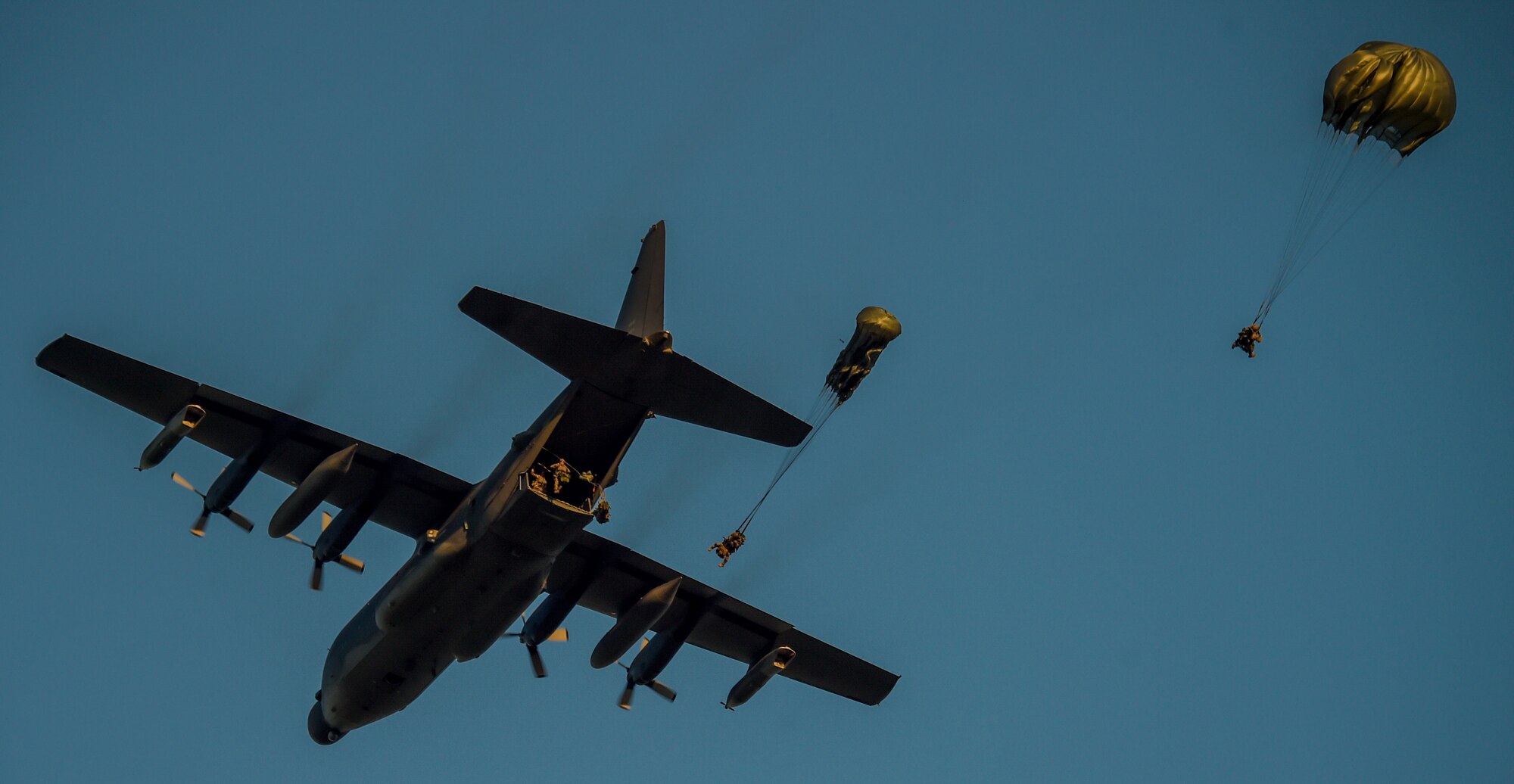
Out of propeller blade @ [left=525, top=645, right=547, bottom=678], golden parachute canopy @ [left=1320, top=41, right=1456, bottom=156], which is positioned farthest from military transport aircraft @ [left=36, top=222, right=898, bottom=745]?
golden parachute canopy @ [left=1320, top=41, right=1456, bottom=156]

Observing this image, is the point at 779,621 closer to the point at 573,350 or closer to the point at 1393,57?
the point at 573,350

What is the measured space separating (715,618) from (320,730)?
8.54 m

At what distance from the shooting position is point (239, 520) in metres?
25.9

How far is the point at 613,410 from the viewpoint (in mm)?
23828

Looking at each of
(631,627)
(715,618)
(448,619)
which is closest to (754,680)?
(715,618)

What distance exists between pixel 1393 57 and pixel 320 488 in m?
21.3

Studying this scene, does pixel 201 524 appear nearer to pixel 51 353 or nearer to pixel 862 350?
pixel 51 353

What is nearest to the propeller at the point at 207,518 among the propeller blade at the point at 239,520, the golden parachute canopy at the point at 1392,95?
the propeller blade at the point at 239,520

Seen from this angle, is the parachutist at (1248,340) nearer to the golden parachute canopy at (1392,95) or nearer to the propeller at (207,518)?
the golden parachute canopy at (1392,95)

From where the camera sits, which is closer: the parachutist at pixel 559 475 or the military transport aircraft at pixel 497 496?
the military transport aircraft at pixel 497 496

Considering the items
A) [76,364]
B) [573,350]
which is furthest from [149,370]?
[573,350]

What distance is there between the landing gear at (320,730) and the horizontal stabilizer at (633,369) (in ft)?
33.2

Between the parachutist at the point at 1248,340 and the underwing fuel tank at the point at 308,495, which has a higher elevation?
the parachutist at the point at 1248,340

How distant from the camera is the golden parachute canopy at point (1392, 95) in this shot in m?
25.7
